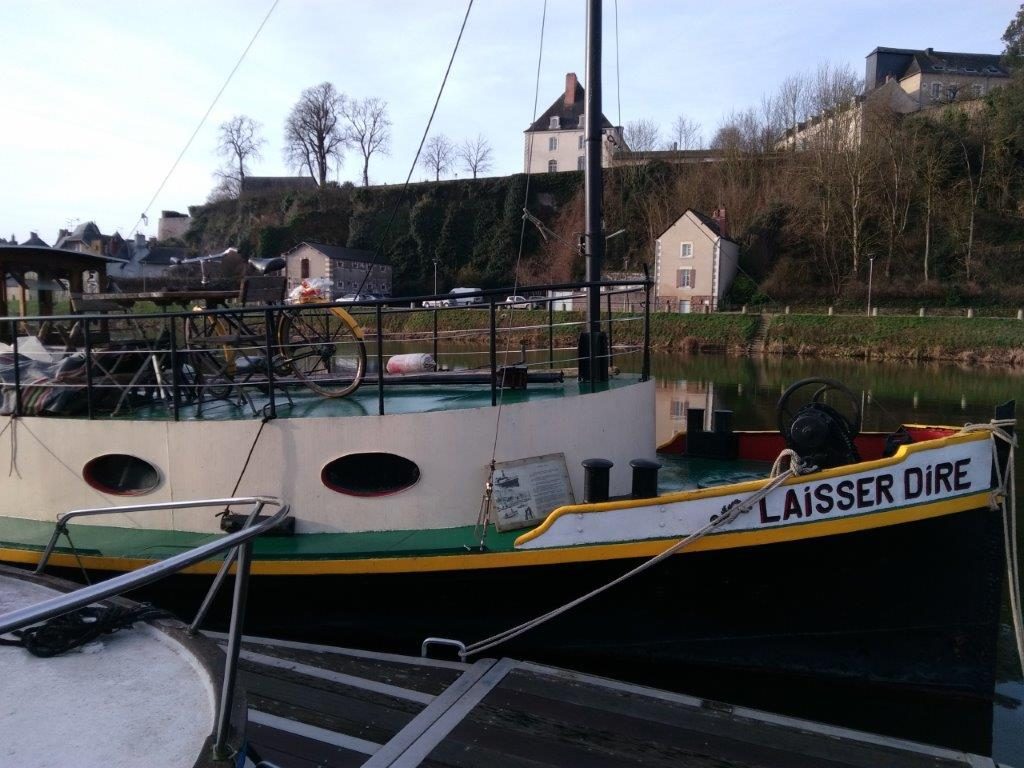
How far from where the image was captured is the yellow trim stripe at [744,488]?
5203 mm

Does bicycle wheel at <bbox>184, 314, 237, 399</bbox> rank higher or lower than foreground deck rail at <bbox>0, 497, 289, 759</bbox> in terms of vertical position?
higher

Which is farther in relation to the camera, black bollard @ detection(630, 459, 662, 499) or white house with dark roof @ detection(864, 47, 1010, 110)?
white house with dark roof @ detection(864, 47, 1010, 110)

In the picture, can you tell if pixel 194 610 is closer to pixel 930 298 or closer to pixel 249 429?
pixel 249 429

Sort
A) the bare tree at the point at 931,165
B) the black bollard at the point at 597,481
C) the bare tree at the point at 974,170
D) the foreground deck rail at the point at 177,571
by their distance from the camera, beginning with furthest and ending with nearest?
the bare tree at the point at 931,165, the bare tree at the point at 974,170, the black bollard at the point at 597,481, the foreground deck rail at the point at 177,571

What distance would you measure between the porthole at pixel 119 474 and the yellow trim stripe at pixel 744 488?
3293mm

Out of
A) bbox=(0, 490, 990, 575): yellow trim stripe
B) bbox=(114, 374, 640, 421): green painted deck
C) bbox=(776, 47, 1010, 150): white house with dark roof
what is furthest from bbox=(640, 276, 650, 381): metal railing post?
bbox=(776, 47, 1010, 150): white house with dark roof

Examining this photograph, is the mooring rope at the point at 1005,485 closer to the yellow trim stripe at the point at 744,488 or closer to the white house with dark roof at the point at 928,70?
the yellow trim stripe at the point at 744,488

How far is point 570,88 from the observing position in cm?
7506

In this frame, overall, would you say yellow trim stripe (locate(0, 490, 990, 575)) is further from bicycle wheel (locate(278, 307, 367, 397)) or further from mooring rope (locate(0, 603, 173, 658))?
mooring rope (locate(0, 603, 173, 658))

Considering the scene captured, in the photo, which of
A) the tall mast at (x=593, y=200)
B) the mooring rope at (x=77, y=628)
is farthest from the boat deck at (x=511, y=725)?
the tall mast at (x=593, y=200)

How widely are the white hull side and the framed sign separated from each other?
0.38ft

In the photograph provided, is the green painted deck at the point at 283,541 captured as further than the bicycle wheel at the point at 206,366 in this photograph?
No

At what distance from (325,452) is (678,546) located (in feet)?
9.04

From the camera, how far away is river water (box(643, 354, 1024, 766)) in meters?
5.80
